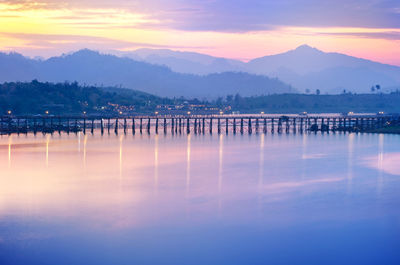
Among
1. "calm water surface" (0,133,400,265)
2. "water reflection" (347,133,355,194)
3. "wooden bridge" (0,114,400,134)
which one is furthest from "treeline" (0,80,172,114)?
"water reflection" (347,133,355,194)

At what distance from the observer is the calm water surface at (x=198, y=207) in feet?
77.7

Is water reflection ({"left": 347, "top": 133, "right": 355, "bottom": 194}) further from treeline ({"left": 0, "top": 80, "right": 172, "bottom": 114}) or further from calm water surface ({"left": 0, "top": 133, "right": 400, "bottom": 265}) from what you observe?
treeline ({"left": 0, "top": 80, "right": 172, "bottom": 114})

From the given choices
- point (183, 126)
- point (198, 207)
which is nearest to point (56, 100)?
point (183, 126)

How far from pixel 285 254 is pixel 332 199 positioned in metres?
12.8

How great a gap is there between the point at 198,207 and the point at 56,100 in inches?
4993

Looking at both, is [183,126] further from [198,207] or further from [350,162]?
[198,207]

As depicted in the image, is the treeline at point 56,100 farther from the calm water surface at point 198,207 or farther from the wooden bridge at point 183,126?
the calm water surface at point 198,207

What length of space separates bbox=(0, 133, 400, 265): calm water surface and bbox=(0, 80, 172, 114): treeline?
8128 cm

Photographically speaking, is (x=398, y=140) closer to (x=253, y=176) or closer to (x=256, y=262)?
(x=253, y=176)

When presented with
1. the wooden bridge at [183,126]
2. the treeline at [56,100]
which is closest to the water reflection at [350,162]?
the wooden bridge at [183,126]

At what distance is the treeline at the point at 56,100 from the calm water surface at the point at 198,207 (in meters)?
81.3

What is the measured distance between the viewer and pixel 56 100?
152 metres

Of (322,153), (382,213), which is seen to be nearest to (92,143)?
(322,153)

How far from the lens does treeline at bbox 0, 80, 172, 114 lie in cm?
13988
